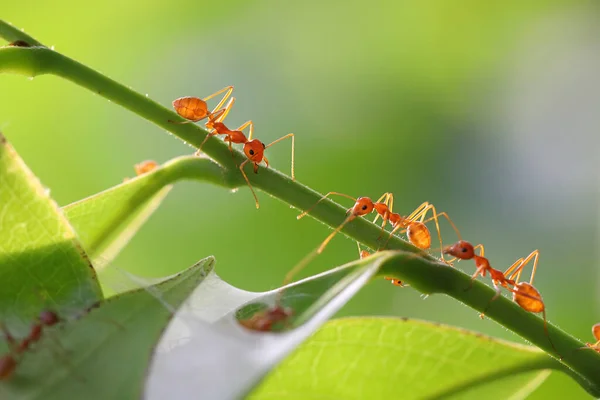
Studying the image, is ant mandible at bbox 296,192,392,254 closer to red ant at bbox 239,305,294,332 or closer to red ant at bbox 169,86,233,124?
red ant at bbox 239,305,294,332

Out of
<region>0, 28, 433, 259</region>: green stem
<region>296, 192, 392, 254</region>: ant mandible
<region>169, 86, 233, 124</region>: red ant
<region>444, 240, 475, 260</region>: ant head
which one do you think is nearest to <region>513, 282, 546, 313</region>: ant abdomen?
<region>444, 240, 475, 260</region>: ant head

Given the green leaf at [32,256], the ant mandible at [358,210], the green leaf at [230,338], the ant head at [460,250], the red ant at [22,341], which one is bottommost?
the red ant at [22,341]

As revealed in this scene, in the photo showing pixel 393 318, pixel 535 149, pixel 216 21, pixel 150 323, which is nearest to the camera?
pixel 150 323

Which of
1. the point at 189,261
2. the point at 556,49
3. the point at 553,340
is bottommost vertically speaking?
the point at 189,261

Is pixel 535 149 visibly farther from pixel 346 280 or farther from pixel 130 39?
pixel 346 280

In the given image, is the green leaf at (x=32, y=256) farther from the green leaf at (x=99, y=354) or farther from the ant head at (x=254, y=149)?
the ant head at (x=254, y=149)

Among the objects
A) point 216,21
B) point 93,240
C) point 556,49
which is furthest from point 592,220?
point 93,240

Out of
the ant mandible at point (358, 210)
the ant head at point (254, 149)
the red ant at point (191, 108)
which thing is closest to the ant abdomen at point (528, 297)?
the ant mandible at point (358, 210)
